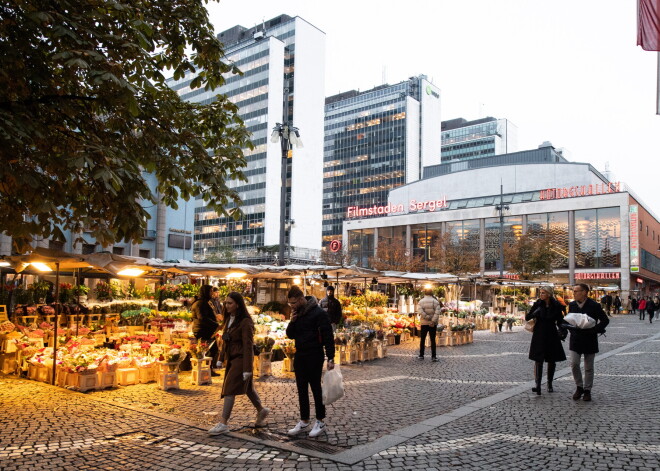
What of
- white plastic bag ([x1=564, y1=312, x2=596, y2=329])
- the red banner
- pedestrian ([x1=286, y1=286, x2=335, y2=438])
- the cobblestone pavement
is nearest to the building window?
the cobblestone pavement

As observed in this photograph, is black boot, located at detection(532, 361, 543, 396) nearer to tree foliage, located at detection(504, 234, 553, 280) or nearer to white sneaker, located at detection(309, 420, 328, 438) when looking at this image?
white sneaker, located at detection(309, 420, 328, 438)

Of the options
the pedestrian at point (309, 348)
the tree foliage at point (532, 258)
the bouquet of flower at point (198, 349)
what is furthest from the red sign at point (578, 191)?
the pedestrian at point (309, 348)

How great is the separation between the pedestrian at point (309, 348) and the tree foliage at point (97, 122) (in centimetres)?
210

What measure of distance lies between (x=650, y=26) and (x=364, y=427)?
6.84m

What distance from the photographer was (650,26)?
736 cm

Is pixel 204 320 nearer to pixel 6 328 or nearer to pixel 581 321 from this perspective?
pixel 6 328

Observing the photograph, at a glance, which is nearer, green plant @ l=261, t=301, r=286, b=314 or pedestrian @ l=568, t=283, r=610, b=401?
pedestrian @ l=568, t=283, r=610, b=401

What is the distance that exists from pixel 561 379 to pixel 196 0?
10.3 metres

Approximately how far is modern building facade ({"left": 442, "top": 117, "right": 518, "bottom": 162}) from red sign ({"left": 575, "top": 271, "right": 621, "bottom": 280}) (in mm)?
97530

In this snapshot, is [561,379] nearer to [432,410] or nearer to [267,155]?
[432,410]

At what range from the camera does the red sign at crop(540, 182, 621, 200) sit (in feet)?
198

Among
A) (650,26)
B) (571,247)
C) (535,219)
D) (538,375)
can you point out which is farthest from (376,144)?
(650,26)

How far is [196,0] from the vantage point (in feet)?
26.8

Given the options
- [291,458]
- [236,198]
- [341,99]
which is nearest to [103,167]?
[236,198]
